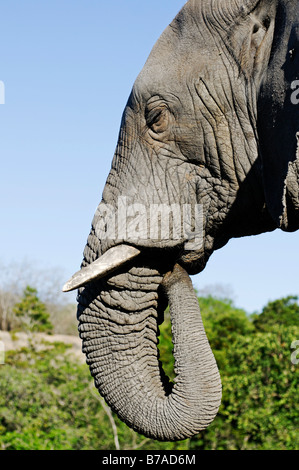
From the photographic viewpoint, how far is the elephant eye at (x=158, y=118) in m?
2.49

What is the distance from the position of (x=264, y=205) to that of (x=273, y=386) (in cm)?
885

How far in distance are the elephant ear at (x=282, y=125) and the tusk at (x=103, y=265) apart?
1.75ft

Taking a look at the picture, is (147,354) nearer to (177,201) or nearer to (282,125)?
(177,201)

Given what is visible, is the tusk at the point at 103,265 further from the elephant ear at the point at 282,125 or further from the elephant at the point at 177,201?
the elephant ear at the point at 282,125

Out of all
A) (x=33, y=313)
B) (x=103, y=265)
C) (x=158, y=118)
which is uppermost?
(x=33, y=313)

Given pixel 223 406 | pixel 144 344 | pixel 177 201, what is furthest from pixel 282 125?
pixel 223 406

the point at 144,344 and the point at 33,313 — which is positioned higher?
the point at 33,313

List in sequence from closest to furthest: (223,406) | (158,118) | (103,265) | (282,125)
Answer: (282,125), (103,265), (158,118), (223,406)

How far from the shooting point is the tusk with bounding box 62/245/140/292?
2.38 m

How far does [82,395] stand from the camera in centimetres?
1177

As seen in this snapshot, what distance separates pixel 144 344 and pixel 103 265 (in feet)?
1.27

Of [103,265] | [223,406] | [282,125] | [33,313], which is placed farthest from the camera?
[33,313]

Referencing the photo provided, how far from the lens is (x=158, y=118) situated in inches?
98.5

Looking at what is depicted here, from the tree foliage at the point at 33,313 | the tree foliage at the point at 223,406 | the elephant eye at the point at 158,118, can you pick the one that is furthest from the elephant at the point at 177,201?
the tree foliage at the point at 33,313
